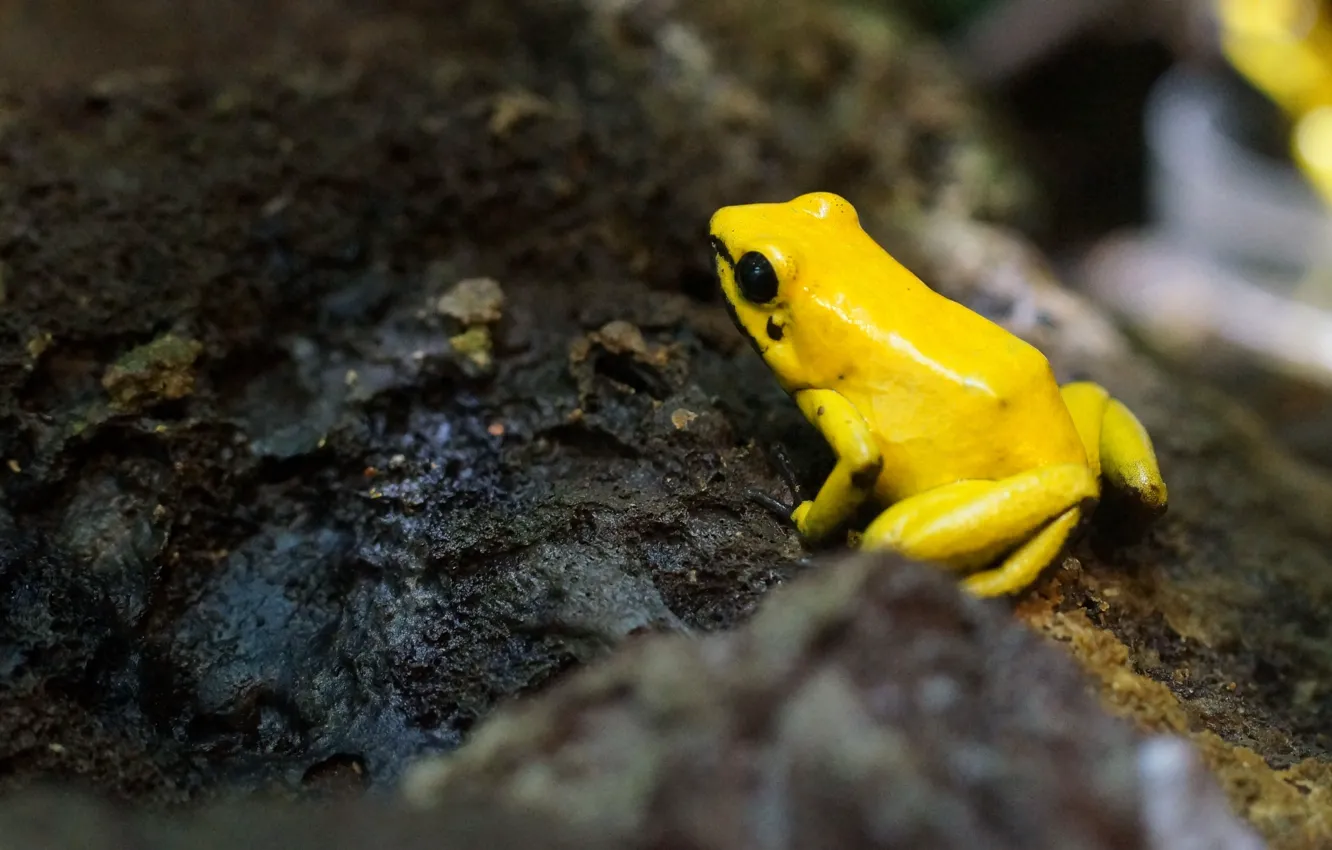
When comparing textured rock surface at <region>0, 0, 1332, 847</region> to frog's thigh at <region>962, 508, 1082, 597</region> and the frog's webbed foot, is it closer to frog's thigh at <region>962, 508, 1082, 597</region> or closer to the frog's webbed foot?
the frog's webbed foot

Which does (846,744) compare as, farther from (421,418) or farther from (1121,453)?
(421,418)

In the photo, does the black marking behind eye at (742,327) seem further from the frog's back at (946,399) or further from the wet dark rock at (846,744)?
the wet dark rock at (846,744)

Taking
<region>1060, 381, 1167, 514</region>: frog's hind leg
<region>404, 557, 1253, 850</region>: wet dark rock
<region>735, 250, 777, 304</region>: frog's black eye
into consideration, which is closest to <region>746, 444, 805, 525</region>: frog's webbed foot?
<region>735, 250, 777, 304</region>: frog's black eye

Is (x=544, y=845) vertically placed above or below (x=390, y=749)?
above

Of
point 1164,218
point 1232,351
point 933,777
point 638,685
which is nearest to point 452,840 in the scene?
point 638,685

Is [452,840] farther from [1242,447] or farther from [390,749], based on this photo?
[1242,447]

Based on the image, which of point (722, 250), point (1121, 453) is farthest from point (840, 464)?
point (1121, 453)

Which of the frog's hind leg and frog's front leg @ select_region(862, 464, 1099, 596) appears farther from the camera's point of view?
the frog's hind leg
